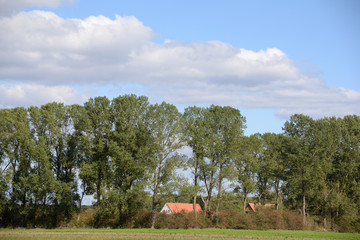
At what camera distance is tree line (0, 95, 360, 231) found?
49062mm

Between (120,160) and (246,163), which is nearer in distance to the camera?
(120,160)

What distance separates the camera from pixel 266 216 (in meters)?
54.6

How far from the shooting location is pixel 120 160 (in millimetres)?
49625

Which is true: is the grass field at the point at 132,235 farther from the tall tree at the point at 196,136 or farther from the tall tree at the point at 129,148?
the tall tree at the point at 196,136

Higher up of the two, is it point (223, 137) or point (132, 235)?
point (223, 137)

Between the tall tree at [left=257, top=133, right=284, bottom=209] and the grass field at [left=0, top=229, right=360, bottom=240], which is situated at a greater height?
the tall tree at [left=257, top=133, right=284, bottom=209]

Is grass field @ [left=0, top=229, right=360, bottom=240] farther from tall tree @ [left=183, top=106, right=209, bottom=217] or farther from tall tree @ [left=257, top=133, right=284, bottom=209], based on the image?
tall tree @ [left=257, top=133, right=284, bottom=209]

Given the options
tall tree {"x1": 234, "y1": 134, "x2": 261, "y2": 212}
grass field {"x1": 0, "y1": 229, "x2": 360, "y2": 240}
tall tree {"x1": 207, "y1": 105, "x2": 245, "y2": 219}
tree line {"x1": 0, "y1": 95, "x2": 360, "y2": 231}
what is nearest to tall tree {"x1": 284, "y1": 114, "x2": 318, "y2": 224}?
tree line {"x1": 0, "y1": 95, "x2": 360, "y2": 231}

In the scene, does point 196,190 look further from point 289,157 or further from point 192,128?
point 289,157

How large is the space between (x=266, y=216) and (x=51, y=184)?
29908 mm

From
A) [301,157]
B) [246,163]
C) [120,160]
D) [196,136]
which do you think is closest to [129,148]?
[120,160]

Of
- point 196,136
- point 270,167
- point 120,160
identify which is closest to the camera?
point 120,160

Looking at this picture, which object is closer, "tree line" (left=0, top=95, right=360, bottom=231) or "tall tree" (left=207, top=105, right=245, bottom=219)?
"tree line" (left=0, top=95, right=360, bottom=231)

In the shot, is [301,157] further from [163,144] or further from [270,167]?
[163,144]
